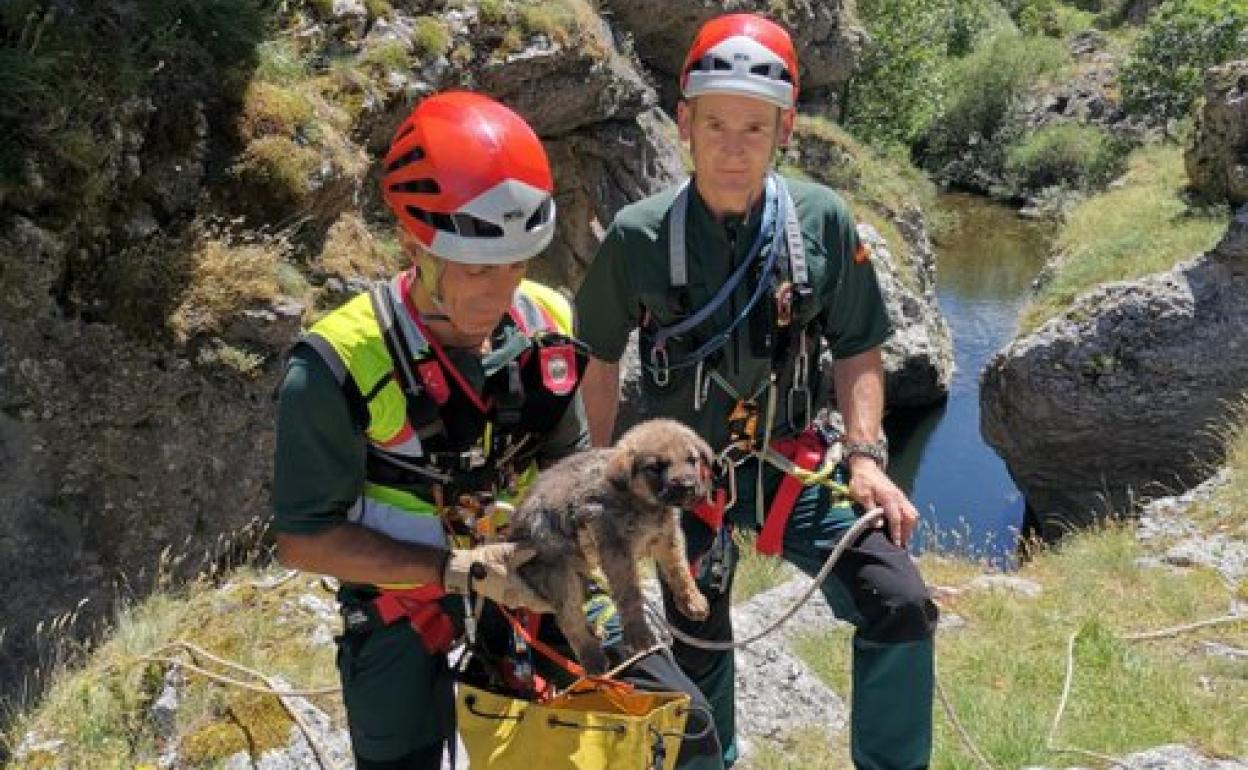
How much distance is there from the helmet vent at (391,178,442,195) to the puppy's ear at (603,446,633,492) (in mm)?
1115

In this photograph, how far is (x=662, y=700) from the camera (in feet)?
12.2

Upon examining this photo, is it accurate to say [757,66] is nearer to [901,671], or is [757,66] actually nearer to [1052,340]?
[901,671]

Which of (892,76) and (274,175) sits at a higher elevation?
(274,175)

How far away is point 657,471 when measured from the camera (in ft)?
13.2

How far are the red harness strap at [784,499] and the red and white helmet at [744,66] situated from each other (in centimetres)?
148

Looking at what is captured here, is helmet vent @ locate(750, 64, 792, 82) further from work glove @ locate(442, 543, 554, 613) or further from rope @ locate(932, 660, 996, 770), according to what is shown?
rope @ locate(932, 660, 996, 770)

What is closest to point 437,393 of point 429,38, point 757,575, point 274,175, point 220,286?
point 757,575

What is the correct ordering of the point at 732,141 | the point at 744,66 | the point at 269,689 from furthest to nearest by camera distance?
1. the point at 269,689
2. the point at 732,141
3. the point at 744,66

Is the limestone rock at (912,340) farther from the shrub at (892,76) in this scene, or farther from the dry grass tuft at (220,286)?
the dry grass tuft at (220,286)

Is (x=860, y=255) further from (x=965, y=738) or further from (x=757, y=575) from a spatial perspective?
(x=757, y=575)

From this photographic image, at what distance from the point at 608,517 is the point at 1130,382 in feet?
60.6

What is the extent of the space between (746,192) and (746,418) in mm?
979

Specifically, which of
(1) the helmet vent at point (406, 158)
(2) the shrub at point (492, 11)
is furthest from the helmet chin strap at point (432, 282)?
(2) the shrub at point (492, 11)

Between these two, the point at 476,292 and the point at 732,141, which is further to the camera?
the point at 732,141
